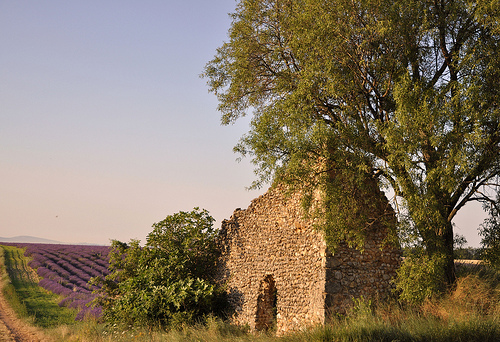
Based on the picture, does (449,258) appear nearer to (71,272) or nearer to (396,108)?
(396,108)

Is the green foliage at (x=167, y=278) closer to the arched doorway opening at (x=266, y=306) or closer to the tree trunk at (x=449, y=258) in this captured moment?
the arched doorway opening at (x=266, y=306)

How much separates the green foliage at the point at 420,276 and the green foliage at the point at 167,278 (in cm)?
638

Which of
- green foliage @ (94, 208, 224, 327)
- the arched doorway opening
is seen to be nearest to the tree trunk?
the arched doorway opening

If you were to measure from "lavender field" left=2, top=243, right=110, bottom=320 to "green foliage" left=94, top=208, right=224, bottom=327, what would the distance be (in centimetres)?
216

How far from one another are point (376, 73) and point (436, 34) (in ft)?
5.86

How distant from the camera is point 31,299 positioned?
63.8 feet

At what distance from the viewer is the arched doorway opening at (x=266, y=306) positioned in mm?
13780

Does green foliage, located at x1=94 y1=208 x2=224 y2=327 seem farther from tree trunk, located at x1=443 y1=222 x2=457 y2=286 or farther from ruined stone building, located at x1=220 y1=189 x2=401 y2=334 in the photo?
tree trunk, located at x1=443 y1=222 x2=457 y2=286

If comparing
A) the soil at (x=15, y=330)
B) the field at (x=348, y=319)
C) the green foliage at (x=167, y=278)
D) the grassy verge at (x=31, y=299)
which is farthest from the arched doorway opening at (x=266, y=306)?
the grassy verge at (x=31, y=299)

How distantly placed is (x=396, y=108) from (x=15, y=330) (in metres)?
14.6

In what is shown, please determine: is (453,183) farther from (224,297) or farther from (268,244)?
(224,297)

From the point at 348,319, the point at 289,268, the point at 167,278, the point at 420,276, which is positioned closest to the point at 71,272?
the point at 167,278

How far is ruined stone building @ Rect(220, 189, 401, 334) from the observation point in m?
11.8

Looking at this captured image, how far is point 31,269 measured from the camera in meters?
27.1
